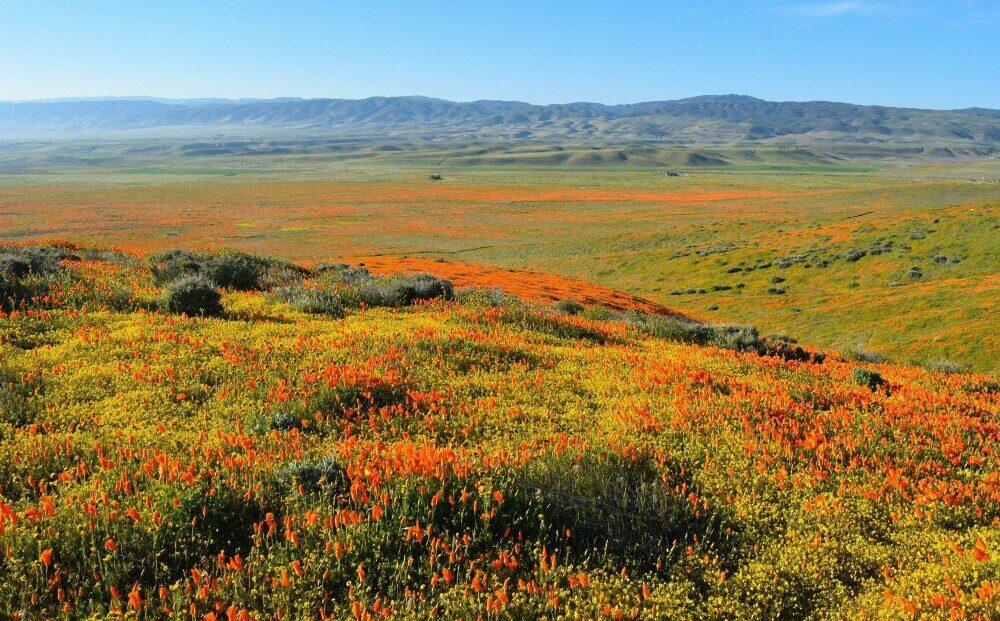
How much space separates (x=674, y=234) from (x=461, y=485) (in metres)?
58.7

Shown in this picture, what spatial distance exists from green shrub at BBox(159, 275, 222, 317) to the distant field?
20.9 m

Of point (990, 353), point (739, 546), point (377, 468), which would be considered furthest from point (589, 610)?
point (990, 353)

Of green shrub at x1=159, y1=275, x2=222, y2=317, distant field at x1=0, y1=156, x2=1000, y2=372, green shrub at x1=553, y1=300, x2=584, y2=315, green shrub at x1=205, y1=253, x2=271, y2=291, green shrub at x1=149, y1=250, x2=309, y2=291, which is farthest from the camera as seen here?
distant field at x1=0, y1=156, x2=1000, y2=372

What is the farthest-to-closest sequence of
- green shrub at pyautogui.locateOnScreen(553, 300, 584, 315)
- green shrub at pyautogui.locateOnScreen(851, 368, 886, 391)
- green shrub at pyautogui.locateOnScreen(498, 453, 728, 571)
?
green shrub at pyautogui.locateOnScreen(553, 300, 584, 315)
green shrub at pyautogui.locateOnScreen(851, 368, 886, 391)
green shrub at pyautogui.locateOnScreen(498, 453, 728, 571)

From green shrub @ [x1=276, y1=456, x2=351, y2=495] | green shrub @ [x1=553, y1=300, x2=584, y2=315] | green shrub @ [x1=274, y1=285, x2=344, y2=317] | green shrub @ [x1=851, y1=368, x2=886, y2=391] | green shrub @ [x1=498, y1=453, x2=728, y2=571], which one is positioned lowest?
green shrub @ [x1=553, y1=300, x2=584, y2=315]

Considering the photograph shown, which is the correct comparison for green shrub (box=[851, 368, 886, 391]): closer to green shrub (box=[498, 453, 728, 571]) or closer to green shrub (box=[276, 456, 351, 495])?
green shrub (box=[498, 453, 728, 571])

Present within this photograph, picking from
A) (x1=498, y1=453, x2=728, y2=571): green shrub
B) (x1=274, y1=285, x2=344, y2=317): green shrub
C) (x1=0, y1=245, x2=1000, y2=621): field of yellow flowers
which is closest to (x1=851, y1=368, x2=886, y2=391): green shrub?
(x1=0, y1=245, x2=1000, y2=621): field of yellow flowers

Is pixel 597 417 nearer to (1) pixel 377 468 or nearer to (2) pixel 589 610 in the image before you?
(1) pixel 377 468

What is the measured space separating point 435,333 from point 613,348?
3.17 m

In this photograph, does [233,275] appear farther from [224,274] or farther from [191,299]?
[191,299]

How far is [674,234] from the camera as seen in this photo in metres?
60.1

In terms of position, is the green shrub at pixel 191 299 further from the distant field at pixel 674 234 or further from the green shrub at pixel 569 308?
the distant field at pixel 674 234

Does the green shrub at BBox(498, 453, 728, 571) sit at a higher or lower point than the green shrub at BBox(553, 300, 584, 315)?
higher

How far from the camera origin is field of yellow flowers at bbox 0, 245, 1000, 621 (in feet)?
12.3
